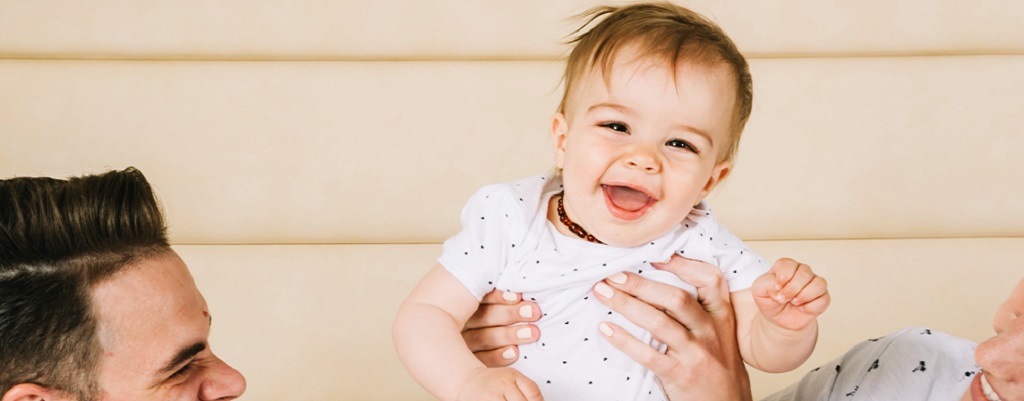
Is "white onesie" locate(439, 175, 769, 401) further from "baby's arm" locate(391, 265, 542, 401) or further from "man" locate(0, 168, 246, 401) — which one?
"man" locate(0, 168, 246, 401)

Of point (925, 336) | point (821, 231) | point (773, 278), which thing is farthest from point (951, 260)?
point (773, 278)

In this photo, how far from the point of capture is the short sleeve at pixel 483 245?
1.26 metres

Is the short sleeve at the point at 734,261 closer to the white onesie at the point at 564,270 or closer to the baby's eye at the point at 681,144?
the white onesie at the point at 564,270

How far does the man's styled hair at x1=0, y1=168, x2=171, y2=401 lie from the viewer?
1.07m

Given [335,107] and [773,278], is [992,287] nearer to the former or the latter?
[773,278]

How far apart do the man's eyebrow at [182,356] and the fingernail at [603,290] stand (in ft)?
1.63

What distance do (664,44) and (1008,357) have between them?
51 cm

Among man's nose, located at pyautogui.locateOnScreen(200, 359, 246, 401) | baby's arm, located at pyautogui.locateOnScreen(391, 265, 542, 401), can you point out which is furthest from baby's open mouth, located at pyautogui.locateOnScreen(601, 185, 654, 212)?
man's nose, located at pyautogui.locateOnScreen(200, 359, 246, 401)

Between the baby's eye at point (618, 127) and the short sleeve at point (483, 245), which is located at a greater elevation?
the baby's eye at point (618, 127)

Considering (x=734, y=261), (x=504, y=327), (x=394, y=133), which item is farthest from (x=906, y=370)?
(x=394, y=133)

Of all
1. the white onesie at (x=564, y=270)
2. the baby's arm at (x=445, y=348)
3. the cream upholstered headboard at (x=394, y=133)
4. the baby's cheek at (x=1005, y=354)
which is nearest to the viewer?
the baby's cheek at (x=1005, y=354)

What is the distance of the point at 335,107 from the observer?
191 centimetres

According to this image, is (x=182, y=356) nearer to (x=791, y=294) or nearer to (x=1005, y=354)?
(x=791, y=294)

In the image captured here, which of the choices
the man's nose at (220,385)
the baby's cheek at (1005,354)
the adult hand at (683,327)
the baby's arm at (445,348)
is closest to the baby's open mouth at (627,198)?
the adult hand at (683,327)
